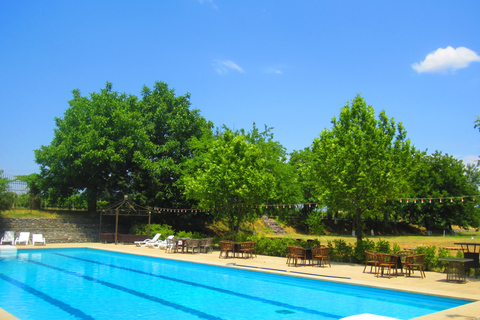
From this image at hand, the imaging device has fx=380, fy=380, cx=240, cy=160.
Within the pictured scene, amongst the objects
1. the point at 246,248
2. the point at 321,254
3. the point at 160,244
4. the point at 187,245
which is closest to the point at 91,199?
the point at 160,244

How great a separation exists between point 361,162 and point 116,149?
20063 mm

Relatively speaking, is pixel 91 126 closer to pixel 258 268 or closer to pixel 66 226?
pixel 66 226

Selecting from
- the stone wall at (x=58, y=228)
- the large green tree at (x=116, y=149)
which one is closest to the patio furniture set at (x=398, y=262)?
the large green tree at (x=116, y=149)

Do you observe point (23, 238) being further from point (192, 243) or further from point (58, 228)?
point (192, 243)

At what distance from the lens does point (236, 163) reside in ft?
69.9

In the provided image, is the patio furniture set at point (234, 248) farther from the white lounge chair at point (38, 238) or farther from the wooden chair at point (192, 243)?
the white lounge chair at point (38, 238)

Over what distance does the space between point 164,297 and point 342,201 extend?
9516 millimetres

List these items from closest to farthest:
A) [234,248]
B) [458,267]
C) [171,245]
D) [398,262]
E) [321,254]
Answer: [458,267] → [398,262] → [321,254] → [234,248] → [171,245]

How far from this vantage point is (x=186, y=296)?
425 inches

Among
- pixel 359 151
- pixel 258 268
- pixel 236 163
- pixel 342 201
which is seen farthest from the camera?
pixel 236 163

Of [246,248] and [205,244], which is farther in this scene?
[205,244]

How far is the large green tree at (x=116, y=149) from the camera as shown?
1113 inches

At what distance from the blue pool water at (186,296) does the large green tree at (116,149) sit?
530 inches

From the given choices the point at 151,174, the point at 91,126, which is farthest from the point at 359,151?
the point at 91,126
